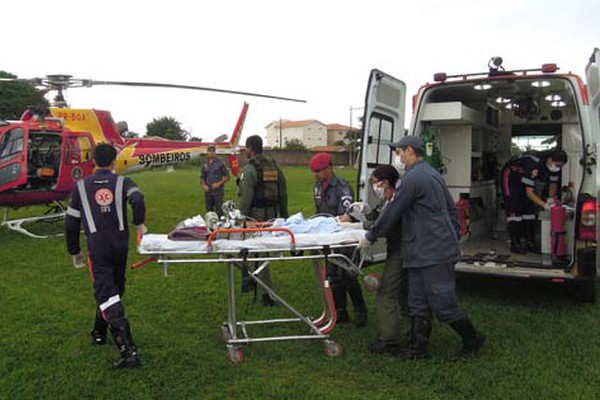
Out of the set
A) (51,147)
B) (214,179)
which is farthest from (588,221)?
(51,147)

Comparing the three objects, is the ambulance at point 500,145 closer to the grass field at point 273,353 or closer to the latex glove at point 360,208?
the grass field at point 273,353

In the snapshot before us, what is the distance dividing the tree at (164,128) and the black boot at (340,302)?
3193 inches

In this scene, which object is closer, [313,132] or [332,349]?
[332,349]

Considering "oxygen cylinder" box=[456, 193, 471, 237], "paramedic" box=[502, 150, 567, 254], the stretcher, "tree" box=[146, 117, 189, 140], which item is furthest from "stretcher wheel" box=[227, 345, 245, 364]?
"tree" box=[146, 117, 189, 140]

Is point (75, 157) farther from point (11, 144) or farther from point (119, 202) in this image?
point (119, 202)

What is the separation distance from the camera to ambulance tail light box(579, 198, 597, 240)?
509 centimetres

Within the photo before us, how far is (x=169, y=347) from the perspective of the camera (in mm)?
4594

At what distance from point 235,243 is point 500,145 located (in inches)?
252

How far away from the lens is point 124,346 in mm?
4148

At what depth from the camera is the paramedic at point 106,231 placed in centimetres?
415

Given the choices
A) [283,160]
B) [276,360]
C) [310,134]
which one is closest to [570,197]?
[276,360]

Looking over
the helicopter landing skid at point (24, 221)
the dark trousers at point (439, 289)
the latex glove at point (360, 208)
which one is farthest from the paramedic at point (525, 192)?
the helicopter landing skid at point (24, 221)

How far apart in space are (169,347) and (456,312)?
7.63 feet

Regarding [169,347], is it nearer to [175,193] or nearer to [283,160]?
[175,193]
